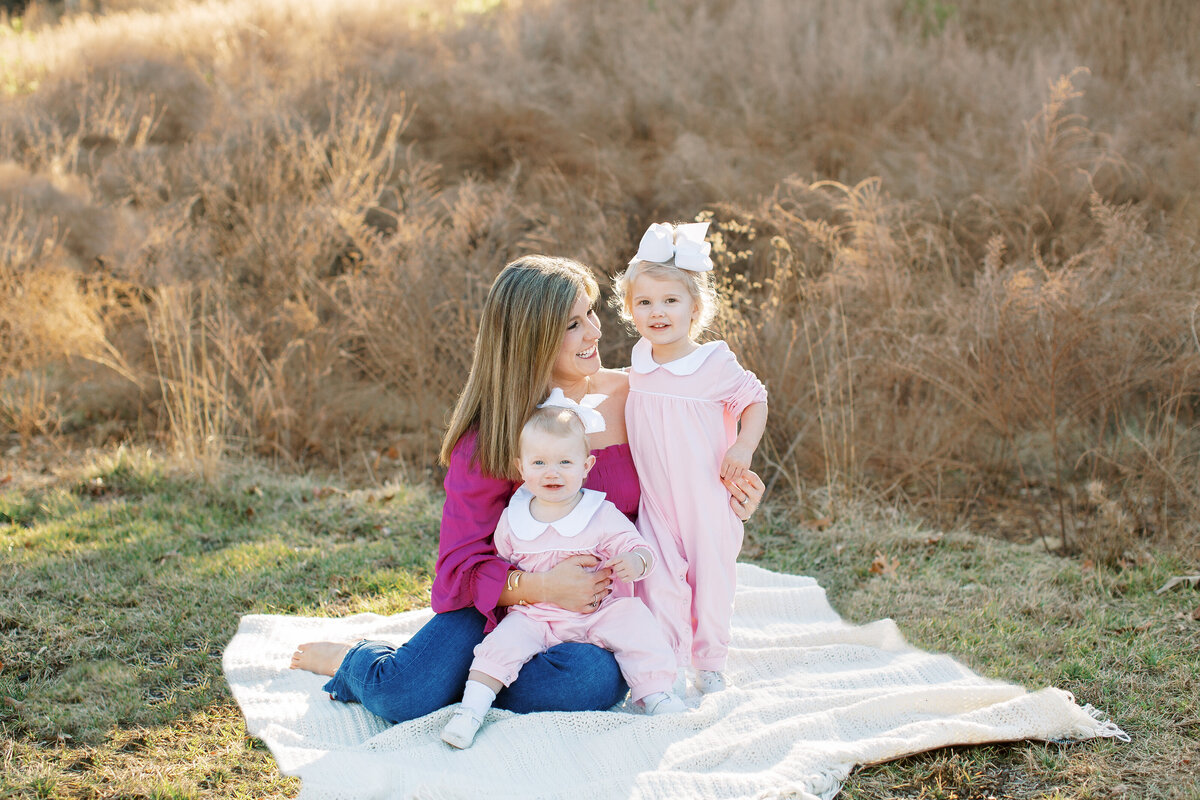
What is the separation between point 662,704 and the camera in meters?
3.27

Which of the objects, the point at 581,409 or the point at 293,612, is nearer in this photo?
the point at 581,409

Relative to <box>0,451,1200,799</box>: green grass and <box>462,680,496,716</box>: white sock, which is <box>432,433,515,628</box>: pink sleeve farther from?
<box>0,451,1200,799</box>: green grass

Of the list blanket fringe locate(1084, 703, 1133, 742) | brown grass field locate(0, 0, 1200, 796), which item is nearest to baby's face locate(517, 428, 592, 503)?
blanket fringe locate(1084, 703, 1133, 742)

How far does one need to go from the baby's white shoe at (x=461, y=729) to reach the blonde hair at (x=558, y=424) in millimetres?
867

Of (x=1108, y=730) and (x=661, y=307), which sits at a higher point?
(x=661, y=307)

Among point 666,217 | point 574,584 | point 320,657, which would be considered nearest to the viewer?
point 574,584

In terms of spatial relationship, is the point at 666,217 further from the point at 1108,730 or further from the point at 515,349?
the point at 1108,730

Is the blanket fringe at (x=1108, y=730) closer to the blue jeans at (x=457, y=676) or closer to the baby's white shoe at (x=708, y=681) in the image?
the baby's white shoe at (x=708, y=681)

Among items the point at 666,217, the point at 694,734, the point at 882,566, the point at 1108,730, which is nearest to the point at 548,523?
the point at 694,734

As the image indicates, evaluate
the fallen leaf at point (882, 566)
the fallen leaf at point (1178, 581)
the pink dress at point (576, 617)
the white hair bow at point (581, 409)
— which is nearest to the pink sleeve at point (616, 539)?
the pink dress at point (576, 617)

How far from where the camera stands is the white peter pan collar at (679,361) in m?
3.52

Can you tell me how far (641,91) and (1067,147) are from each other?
4.09 metres

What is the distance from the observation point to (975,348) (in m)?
5.41

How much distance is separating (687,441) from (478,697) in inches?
42.0
